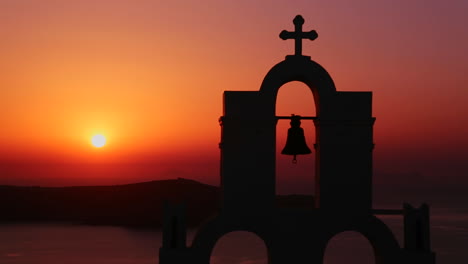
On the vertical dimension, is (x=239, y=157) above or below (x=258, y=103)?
below

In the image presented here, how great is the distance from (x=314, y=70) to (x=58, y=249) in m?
83.6

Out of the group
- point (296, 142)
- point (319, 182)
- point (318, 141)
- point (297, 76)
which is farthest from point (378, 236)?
point (297, 76)

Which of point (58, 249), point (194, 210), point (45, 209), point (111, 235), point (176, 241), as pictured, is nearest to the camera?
point (176, 241)

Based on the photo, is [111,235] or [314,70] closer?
[314,70]

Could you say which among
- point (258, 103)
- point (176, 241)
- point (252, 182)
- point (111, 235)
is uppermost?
point (258, 103)

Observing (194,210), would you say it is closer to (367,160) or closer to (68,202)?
(68,202)

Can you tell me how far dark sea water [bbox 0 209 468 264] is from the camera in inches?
3265

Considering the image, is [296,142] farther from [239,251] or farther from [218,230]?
[239,251]

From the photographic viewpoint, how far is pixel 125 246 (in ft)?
332

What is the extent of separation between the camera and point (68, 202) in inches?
5664

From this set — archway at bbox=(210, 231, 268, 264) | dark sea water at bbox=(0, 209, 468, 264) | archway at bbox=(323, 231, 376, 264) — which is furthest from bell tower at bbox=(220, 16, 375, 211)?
dark sea water at bbox=(0, 209, 468, 264)

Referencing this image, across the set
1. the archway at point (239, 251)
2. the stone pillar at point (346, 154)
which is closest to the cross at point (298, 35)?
the stone pillar at point (346, 154)

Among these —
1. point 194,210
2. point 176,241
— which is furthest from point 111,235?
point 176,241

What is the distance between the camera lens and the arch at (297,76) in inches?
559
